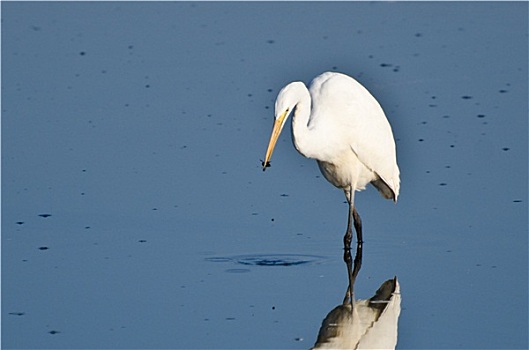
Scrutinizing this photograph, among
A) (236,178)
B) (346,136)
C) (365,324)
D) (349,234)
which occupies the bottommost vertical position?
(365,324)

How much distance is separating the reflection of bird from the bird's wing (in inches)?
48.2

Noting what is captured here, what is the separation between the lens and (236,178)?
9.17 m

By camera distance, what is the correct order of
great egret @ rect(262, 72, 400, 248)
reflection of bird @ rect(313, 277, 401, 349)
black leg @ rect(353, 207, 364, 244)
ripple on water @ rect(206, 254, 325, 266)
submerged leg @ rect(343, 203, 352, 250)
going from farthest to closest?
black leg @ rect(353, 207, 364, 244)
submerged leg @ rect(343, 203, 352, 250)
great egret @ rect(262, 72, 400, 248)
ripple on water @ rect(206, 254, 325, 266)
reflection of bird @ rect(313, 277, 401, 349)

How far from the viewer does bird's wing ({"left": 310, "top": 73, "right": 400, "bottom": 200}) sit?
8008 millimetres

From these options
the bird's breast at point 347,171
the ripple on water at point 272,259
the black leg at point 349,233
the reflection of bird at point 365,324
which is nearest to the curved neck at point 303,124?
the bird's breast at point 347,171

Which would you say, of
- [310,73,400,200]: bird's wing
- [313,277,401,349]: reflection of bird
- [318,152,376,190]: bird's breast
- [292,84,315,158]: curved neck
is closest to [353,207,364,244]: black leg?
[318,152,376,190]: bird's breast

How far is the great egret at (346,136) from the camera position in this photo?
781cm

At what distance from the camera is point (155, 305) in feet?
22.7

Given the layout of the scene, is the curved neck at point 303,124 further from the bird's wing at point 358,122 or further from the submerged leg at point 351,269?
the submerged leg at point 351,269

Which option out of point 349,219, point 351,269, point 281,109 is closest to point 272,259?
point 351,269

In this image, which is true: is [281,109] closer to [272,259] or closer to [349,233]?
[272,259]

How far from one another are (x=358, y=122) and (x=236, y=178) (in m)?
1.37

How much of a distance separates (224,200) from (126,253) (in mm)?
1145

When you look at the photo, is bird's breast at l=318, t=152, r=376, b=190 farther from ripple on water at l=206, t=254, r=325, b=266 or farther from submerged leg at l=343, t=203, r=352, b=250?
ripple on water at l=206, t=254, r=325, b=266
